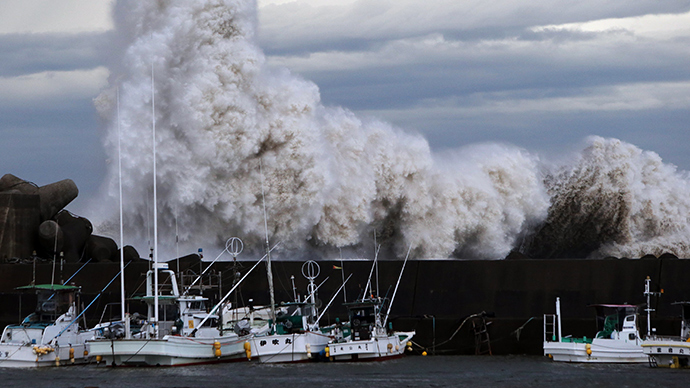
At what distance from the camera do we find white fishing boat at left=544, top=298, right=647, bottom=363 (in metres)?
35.7

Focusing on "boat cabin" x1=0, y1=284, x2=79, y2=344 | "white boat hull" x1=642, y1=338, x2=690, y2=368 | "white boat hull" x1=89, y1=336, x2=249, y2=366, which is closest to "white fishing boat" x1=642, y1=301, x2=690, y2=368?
"white boat hull" x1=642, y1=338, x2=690, y2=368

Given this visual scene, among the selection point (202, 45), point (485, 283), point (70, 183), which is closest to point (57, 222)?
point (70, 183)

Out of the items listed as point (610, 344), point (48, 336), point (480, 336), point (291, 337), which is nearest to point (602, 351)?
point (610, 344)

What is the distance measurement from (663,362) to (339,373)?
32.8 ft

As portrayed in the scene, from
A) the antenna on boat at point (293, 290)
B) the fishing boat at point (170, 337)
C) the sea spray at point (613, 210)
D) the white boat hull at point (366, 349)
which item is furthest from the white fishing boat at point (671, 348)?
the sea spray at point (613, 210)

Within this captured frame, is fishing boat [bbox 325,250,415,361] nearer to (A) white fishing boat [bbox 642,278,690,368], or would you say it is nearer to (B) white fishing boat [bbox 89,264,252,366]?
(B) white fishing boat [bbox 89,264,252,366]

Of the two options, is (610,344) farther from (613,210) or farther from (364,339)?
(613,210)

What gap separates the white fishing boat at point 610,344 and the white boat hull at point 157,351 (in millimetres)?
10913

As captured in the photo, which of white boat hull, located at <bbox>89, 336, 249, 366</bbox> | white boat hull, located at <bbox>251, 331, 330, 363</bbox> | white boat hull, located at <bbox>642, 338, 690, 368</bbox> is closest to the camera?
white boat hull, located at <bbox>642, 338, 690, 368</bbox>

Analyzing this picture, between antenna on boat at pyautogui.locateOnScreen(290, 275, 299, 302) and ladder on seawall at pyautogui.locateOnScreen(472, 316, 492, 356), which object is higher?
antenna on boat at pyautogui.locateOnScreen(290, 275, 299, 302)

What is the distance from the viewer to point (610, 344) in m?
35.8

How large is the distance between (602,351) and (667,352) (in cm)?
241

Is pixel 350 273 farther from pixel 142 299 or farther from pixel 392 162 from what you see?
pixel 392 162

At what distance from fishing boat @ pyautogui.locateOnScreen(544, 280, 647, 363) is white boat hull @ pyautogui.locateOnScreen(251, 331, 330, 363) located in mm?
7755
